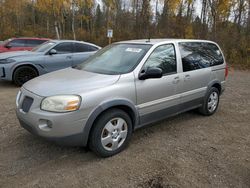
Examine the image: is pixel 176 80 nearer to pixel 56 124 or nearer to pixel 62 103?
pixel 62 103

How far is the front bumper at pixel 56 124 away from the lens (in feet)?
9.48

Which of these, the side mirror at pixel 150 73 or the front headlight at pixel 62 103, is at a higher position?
the side mirror at pixel 150 73

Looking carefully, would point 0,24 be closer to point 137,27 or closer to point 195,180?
point 137,27

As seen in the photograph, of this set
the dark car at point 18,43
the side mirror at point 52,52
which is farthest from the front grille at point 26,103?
the dark car at point 18,43

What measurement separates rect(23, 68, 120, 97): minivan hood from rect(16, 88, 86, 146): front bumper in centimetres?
18

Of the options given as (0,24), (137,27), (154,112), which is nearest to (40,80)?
(154,112)

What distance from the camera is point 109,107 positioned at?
10.5 feet

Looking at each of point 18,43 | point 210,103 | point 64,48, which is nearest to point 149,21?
point 18,43

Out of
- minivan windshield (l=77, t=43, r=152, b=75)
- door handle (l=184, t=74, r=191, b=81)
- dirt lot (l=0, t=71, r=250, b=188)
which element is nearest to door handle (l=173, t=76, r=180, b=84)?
door handle (l=184, t=74, r=191, b=81)

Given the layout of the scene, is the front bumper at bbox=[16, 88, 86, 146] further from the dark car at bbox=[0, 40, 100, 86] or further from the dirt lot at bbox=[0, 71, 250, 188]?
the dark car at bbox=[0, 40, 100, 86]

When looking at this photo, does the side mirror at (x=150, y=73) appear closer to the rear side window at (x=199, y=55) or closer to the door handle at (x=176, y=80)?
the door handle at (x=176, y=80)

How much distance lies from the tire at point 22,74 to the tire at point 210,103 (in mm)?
5407

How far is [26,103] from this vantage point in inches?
127

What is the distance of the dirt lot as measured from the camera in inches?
114
